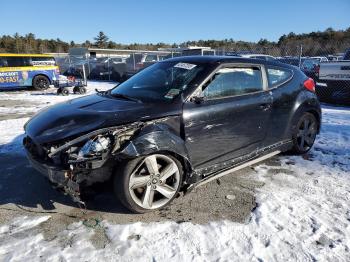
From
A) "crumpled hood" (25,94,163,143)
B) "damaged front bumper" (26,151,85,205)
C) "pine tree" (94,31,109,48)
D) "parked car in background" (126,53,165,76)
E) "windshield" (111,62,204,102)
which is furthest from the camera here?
"pine tree" (94,31,109,48)

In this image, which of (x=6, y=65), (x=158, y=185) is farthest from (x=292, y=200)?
(x=6, y=65)

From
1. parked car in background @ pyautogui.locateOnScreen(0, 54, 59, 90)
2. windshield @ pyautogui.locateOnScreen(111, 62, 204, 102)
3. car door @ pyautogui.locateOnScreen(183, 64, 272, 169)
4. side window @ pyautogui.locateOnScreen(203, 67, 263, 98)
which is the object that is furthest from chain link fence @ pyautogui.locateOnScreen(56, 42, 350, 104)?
windshield @ pyautogui.locateOnScreen(111, 62, 204, 102)

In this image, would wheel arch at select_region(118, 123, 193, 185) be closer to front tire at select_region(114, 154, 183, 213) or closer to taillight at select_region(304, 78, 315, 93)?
front tire at select_region(114, 154, 183, 213)

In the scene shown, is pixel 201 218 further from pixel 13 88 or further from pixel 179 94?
pixel 13 88

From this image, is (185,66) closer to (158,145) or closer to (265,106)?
(265,106)

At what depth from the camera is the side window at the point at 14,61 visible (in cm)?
1531

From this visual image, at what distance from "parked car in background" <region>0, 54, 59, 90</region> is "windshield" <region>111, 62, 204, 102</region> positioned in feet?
42.4

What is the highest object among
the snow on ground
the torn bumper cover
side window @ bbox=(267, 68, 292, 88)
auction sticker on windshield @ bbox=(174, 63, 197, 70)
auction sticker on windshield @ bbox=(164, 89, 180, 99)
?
auction sticker on windshield @ bbox=(174, 63, 197, 70)

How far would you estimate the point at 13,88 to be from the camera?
16.2 m

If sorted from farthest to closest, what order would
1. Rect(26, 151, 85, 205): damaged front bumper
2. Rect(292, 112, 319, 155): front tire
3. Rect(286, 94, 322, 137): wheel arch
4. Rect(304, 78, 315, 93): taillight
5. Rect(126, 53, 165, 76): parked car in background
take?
Rect(126, 53, 165, 76): parked car in background
Rect(304, 78, 315, 93): taillight
Rect(292, 112, 319, 155): front tire
Rect(286, 94, 322, 137): wheel arch
Rect(26, 151, 85, 205): damaged front bumper

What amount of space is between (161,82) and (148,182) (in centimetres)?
137

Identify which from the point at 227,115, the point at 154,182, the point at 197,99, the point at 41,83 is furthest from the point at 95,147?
the point at 41,83

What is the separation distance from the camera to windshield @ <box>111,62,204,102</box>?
3.86 meters

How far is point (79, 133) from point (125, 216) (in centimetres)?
99
